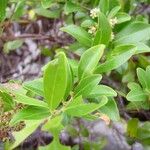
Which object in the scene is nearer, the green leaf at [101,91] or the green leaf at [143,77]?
the green leaf at [101,91]

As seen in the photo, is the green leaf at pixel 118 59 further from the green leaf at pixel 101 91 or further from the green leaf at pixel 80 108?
the green leaf at pixel 80 108

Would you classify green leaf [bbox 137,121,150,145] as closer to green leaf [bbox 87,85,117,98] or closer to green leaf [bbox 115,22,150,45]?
green leaf [bbox 115,22,150,45]

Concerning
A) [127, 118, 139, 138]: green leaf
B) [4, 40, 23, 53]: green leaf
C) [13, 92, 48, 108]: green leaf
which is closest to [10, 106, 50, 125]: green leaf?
[13, 92, 48, 108]: green leaf

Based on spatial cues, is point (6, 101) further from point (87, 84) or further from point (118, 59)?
point (118, 59)

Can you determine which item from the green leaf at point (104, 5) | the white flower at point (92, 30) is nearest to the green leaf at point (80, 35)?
the white flower at point (92, 30)

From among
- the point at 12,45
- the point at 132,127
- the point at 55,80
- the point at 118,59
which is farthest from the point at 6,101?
the point at 12,45

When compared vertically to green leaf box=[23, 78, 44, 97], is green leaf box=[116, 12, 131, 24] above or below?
above
